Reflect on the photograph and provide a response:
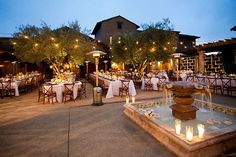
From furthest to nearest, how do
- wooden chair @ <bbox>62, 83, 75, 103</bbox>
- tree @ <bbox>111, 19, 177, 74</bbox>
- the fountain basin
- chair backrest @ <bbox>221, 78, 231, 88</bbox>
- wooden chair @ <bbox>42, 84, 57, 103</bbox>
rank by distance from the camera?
1. tree @ <bbox>111, 19, 177, 74</bbox>
2. chair backrest @ <bbox>221, 78, 231, 88</bbox>
3. wooden chair @ <bbox>62, 83, 75, 103</bbox>
4. wooden chair @ <bbox>42, 84, 57, 103</bbox>
5. the fountain basin

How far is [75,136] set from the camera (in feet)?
13.5

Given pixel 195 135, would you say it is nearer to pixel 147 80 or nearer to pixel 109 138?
pixel 109 138

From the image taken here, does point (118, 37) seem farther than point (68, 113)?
Yes

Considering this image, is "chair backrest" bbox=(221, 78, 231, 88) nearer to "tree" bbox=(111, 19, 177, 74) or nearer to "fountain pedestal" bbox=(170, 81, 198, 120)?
"fountain pedestal" bbox=(170, 81, 198, 120)

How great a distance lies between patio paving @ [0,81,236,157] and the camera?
3365 millimetres

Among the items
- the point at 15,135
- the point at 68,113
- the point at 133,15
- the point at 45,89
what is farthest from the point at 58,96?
the point at 133,15

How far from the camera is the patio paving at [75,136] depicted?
11.0ft

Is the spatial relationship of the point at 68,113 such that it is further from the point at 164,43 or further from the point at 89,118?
the point at 164,43

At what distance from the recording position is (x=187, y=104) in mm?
4523

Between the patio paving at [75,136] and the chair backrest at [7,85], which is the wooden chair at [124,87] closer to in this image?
the patio paving at [75,136]

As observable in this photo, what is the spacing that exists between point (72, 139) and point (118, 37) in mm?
12517

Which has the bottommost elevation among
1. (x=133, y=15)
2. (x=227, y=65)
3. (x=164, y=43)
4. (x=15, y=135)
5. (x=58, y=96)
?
(x=15, y=135)

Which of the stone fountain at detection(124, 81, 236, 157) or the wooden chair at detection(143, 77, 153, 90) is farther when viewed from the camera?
the wooden chair at detection(143, 77, 153, 90)

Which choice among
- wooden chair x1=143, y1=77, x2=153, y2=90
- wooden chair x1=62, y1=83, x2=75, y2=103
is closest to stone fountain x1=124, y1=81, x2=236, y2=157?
wooden chair x1=62, y1=83, x2=75, y2=103
